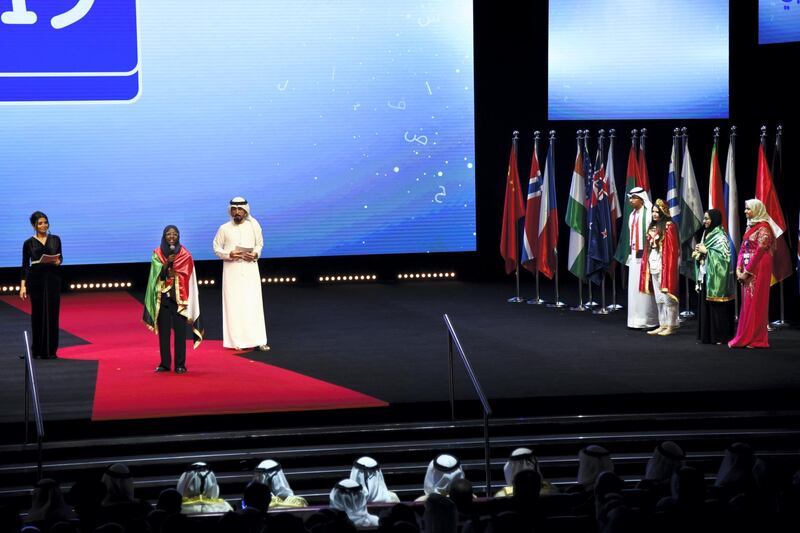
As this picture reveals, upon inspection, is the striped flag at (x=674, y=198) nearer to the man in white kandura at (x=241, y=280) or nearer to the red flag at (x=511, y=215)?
the red flag at (x=511, y=215)

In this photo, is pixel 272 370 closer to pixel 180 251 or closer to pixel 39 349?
pixel 180 251

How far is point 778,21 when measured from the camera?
656 inches

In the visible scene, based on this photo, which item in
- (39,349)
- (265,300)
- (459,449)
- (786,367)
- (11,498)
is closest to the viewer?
(11,498)

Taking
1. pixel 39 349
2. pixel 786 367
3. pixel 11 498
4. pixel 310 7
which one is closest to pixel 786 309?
pixel 786 367

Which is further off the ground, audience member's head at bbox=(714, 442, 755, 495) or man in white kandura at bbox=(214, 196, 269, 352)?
man in white kandura at bbox=(214, 196, 269, 352)

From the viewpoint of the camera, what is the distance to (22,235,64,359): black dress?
11594mm

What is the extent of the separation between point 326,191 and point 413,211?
1336 millimetres

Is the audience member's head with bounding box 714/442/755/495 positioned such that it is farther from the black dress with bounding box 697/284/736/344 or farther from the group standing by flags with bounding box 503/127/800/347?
the black dress with bounding box 697/284/736/344

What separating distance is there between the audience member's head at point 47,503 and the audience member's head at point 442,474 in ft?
7.13

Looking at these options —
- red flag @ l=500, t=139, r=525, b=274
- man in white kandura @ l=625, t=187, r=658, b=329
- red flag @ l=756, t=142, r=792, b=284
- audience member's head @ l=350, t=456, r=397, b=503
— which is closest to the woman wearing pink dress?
man in white kandura @ l=625, t=187, r=658, b=329

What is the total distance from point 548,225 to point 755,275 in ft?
13.9

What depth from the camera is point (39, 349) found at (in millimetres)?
11836

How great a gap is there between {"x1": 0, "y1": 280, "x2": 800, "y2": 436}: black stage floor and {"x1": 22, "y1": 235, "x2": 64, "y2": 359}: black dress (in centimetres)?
39

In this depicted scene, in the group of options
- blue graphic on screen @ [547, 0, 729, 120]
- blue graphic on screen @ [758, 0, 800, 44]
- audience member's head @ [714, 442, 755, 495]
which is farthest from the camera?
blue graphic on screen @ [547, 0, 729, 120]
